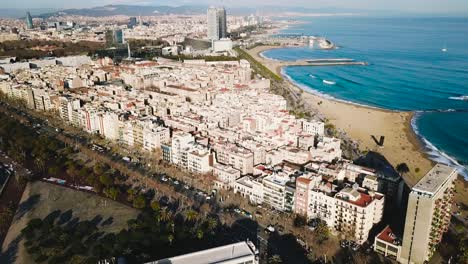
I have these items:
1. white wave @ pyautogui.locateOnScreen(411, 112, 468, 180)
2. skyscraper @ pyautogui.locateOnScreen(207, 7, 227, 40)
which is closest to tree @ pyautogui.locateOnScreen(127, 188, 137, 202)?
white wave @ pyautogui.locateOnScreen(411, 112, 468, 180)

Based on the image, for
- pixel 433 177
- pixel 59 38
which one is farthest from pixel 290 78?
pixel 59 38

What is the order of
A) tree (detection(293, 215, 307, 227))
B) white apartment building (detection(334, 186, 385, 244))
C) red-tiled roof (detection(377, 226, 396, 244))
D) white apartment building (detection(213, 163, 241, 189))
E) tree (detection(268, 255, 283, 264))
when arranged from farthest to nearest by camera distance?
white apartment building (detection(213, 163, 241, 189))
tree (detection(293, 215, 307, 227))
white apartment building (detection(334, 186, 385, 244))
red-tiled roof (detection(377, 226, 396, 244))
tree (detection(268, 255, 283, 264))

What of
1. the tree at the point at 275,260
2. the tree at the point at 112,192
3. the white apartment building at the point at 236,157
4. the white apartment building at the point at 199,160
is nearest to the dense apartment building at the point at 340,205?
the tree at the point at 275,260

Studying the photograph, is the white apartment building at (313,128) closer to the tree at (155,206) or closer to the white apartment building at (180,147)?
the white apartment building at (180,147)

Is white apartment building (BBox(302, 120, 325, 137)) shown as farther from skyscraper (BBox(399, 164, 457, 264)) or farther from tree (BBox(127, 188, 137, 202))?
tree (BBox(127, 188, 137, 202))

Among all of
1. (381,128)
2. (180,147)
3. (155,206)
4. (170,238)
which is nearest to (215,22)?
(381,128)
